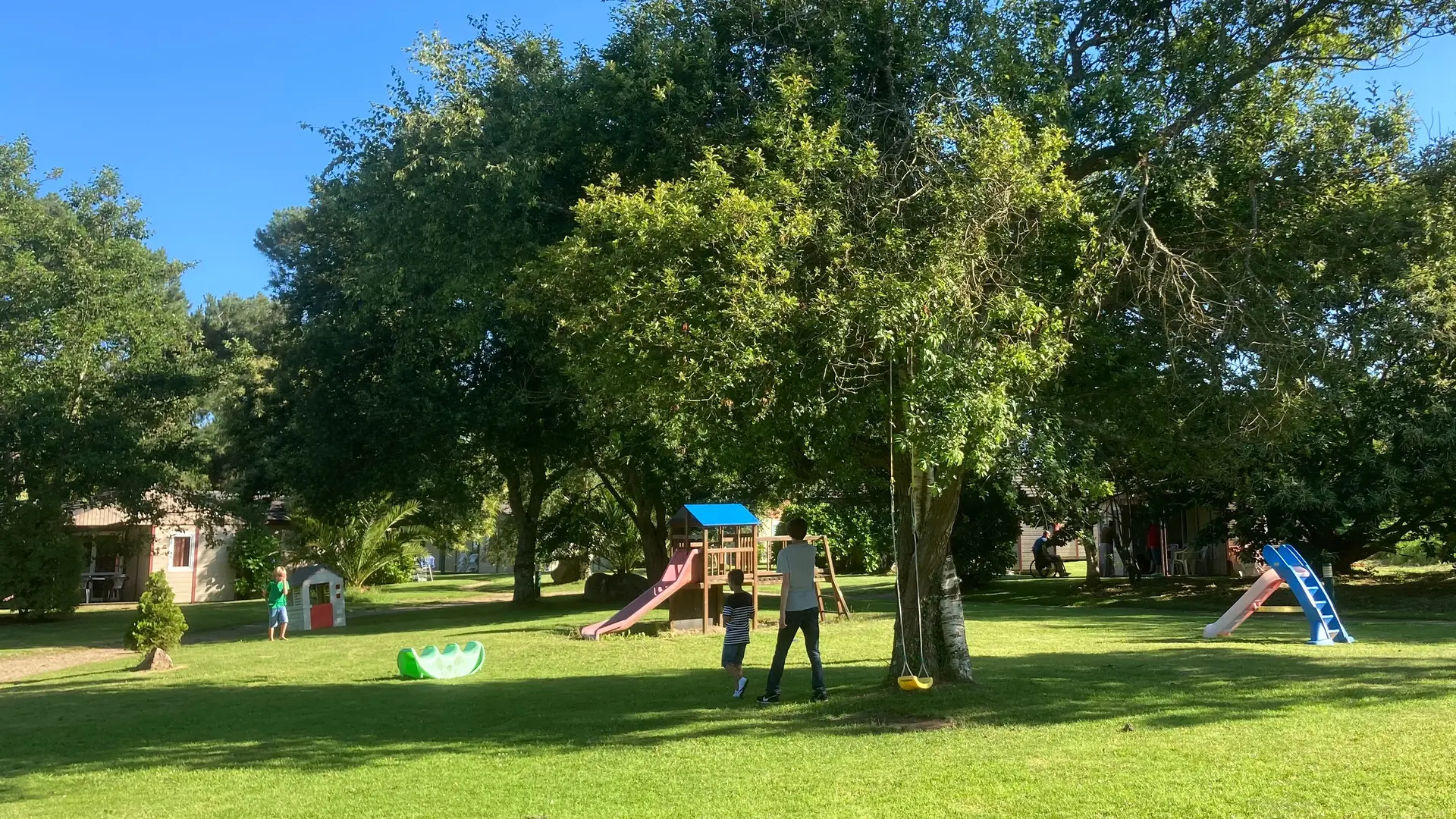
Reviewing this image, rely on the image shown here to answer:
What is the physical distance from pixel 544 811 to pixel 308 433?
1891 centimetres

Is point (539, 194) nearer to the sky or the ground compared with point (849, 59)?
nearer to the ground

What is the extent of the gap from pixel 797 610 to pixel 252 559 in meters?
31.9

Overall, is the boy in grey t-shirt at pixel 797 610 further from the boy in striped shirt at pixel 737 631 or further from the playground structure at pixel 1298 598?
the playground structure at pixel 1298 598

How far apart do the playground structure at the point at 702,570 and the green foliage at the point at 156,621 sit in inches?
249

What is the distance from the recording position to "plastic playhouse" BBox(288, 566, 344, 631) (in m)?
23.3

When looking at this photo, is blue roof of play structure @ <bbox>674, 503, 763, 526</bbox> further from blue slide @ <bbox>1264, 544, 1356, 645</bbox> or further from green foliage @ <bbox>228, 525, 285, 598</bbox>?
green foliage @ <bbox>228, 525, 285, 598</bbox>

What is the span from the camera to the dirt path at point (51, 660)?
643 inches

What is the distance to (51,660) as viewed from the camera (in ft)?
59.8

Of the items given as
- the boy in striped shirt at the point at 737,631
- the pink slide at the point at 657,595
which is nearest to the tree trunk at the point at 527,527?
the pink slide at the point at 657,595

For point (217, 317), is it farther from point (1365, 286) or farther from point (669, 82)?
point (1365, 286)

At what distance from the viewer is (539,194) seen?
443 inches

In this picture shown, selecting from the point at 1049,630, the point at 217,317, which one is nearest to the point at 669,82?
the point at 1049,630

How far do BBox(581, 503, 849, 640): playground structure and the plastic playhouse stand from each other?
26.2ft

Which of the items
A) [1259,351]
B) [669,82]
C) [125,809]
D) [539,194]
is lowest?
[125,809]
